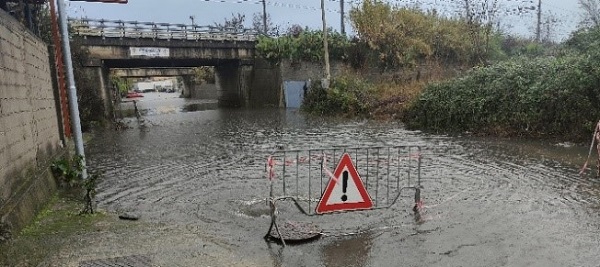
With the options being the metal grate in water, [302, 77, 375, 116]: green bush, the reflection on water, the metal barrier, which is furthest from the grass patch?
[302, 77, 375, 116]: green bush

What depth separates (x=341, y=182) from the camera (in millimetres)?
6473

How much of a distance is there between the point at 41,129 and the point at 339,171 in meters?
5.86

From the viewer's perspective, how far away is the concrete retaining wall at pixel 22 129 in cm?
629

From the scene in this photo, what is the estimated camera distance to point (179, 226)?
6906 millimetres

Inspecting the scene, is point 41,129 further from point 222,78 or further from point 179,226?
point 222,78

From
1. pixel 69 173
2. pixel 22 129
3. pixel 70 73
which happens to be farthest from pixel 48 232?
pixel 70 73

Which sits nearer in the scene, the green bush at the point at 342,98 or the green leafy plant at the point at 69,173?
the green leafy plant at the point at 69,173

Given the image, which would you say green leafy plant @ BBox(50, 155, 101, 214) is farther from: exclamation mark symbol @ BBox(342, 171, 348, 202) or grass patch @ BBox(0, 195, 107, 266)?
exclamation mark symbol @ BBox(342, 171, 348, 202)

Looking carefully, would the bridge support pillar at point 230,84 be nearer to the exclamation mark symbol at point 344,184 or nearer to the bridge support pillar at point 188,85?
the bridge support pillar at point 188,85

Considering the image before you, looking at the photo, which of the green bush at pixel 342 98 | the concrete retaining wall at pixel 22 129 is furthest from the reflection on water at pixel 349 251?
the green bush at pixel 342 98

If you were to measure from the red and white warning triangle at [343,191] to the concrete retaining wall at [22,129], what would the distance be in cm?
389

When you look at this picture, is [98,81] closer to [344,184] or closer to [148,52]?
[148,52]

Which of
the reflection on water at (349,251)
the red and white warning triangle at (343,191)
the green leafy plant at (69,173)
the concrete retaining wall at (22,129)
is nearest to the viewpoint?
the reflection on water at (349,251)

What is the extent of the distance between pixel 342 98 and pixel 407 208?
17929 mm
